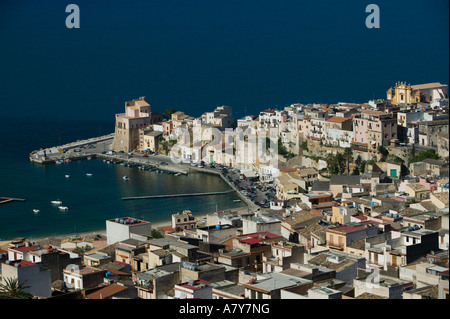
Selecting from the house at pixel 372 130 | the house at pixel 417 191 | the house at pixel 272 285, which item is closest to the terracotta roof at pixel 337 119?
the house at pixel 372 130

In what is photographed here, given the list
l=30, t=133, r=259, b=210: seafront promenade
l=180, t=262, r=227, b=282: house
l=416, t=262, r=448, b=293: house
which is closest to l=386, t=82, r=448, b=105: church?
l=30, t=133, r=259, b=210: seafront promenade

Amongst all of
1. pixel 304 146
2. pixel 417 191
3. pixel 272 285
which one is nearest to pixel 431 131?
pixel 304 146

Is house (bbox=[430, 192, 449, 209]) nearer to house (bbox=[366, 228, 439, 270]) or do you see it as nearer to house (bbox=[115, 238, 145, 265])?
house (bbox=[366, 228, 439, 270])

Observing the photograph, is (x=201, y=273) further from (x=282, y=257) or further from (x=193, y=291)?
(x=282, y=257)

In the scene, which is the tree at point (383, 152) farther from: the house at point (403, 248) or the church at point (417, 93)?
the house at point (403, 248)

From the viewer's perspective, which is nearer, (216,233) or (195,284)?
(195,284)
